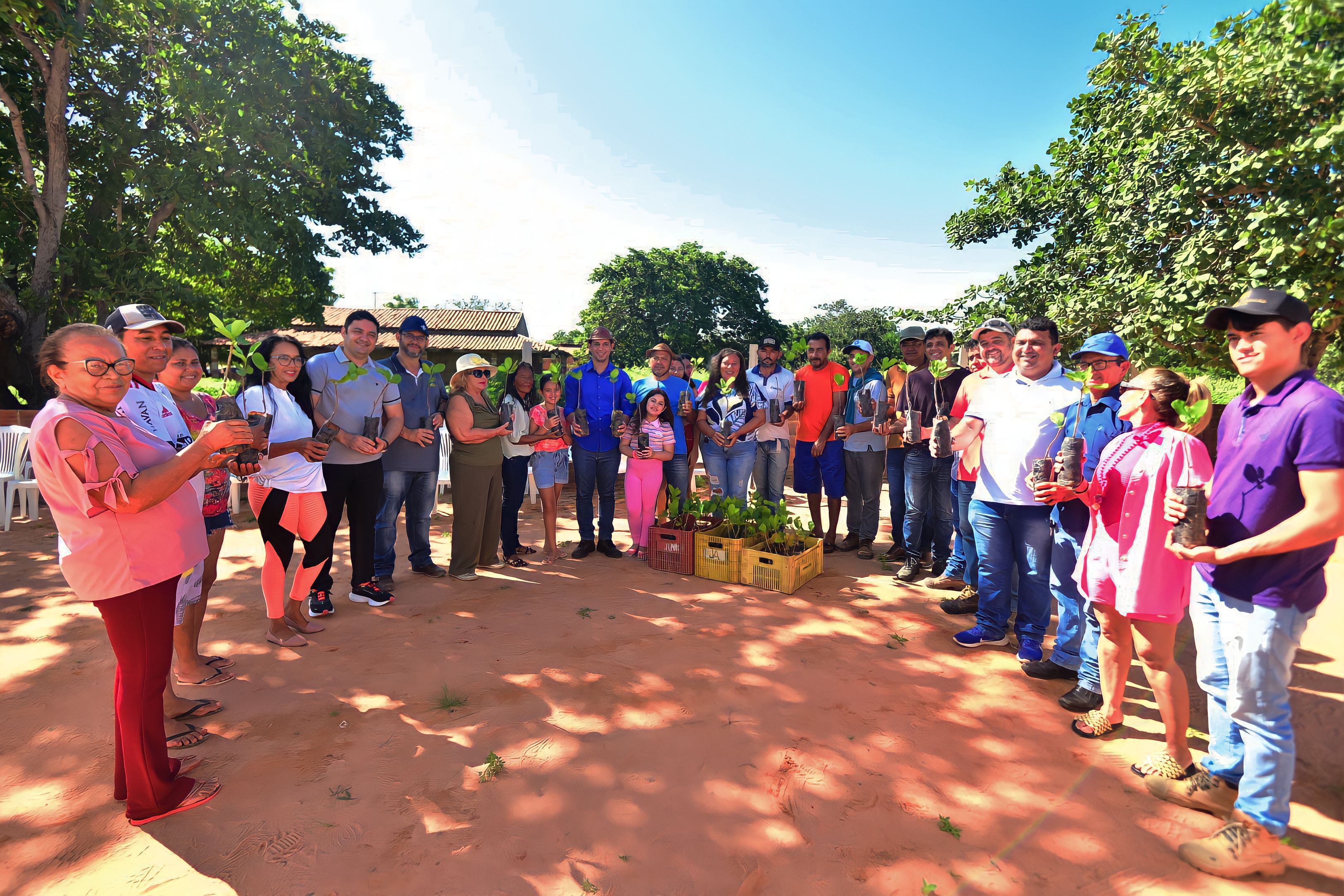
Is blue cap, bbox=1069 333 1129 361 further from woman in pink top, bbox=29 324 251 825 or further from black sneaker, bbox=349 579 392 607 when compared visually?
black sneaker, bbox=349 579 392 607

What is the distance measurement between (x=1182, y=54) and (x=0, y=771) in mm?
14857

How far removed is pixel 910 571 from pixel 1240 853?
3.32 meters

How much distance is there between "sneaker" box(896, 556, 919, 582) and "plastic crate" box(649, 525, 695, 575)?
1.93 m

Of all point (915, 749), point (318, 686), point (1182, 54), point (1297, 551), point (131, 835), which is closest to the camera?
point (1297, 551)

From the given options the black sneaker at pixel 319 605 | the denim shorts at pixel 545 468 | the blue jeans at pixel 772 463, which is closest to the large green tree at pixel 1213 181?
the blue jeans at pixel 772 463

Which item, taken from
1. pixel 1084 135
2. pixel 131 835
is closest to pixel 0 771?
pixel 131 835

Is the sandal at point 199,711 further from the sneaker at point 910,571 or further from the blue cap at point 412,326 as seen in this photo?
the sneaker at point 910,571

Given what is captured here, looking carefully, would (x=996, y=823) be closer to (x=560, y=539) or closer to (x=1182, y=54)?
(x=560, y=539)

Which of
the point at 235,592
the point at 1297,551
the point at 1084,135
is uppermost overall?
the point at 1084,135

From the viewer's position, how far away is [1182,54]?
9070mm

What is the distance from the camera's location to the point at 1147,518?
2.63 metres

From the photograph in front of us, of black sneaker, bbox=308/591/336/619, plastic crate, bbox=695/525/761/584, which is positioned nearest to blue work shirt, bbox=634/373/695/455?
plastic crate, bbox=695/525/761/584

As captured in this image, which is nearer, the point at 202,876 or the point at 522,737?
the point at 202,876

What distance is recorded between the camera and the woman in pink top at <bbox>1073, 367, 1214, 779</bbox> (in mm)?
2564
